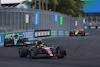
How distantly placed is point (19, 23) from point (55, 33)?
8610 mm

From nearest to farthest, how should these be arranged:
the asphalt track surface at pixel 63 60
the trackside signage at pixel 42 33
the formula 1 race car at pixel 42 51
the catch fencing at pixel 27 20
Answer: the asphalt track surface at pixel 63 60 → the formula 1 race car at pixel 42 51 → the catch fencing at pixel 27 20 → the trackside signage at pixel 42 33

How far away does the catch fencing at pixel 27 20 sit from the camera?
3209 cm

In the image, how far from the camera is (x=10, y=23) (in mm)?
32750

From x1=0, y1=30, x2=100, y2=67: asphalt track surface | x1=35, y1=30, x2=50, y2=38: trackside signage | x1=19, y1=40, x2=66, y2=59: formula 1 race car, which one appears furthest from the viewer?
x1=35, y1=30, x2=50, y2=38: trackside signage

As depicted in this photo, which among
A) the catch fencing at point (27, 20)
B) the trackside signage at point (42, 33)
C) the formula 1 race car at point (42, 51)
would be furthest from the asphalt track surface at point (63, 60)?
the trackside signage at point (42, 33)

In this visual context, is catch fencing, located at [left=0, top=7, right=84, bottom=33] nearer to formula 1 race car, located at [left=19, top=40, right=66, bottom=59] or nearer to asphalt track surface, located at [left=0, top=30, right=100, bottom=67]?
asphalt track surface, located at [left=0, top=30, right=100, bottom=67]

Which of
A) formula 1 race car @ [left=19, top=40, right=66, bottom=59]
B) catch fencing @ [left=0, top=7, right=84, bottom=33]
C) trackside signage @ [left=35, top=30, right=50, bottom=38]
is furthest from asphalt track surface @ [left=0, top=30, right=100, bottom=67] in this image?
trackside signage @ [left=35, top=30, right=50, bottom=38]

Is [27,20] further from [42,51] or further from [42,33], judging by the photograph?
[42,51]

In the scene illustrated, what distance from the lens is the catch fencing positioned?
32094mm

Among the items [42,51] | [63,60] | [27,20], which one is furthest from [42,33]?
[63,60]

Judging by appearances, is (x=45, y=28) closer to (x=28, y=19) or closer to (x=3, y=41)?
(x=28, y=19)

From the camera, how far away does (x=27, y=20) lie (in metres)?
34.9

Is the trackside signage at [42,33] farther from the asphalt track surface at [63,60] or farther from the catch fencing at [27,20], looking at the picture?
the asphalt track surface at [63,60]

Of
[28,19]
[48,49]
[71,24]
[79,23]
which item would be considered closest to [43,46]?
[48,49]
